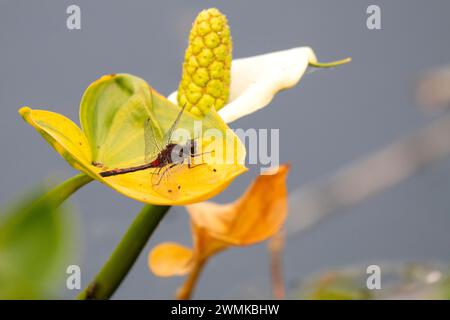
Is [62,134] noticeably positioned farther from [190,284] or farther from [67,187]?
[190,284]

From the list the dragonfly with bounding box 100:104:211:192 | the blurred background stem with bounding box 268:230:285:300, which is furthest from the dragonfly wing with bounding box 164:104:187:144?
the blurred background stem with bounding box 268:230:285:300

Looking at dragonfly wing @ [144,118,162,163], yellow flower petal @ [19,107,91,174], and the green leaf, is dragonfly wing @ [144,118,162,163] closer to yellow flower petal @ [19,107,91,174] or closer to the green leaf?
yellow flower petal @ [19,107,91,174]

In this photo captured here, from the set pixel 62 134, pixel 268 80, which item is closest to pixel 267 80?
pixel 268 80

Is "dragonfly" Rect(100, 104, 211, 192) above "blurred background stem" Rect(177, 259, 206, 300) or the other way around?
above

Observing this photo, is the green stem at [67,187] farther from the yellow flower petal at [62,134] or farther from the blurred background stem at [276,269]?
the blurred background stem at [276,269]

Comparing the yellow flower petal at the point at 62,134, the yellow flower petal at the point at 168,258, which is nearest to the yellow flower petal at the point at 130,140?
the yellow flower petal at the point at 62,134

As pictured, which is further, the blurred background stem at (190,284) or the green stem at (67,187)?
the blurred background stem at (190,284)
